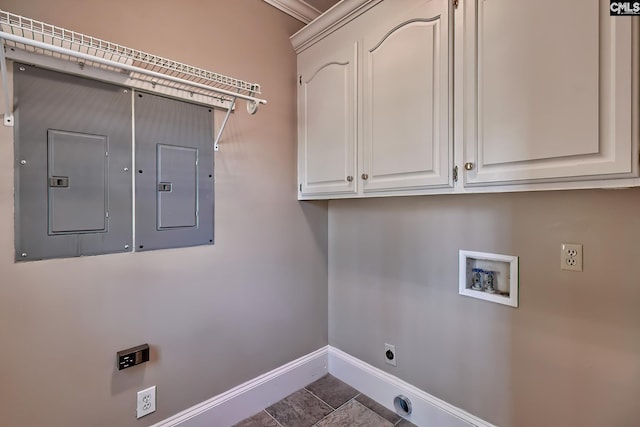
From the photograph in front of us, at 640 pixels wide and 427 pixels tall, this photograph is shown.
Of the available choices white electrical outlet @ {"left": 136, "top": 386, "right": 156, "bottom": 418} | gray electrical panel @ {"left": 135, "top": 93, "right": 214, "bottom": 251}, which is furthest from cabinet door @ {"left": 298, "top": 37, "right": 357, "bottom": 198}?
white electrical outlet @ {"left": 136, "top": 386, "right": 156, "bottom": 418}

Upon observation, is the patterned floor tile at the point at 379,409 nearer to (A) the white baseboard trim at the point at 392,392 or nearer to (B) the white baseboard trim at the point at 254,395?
(A) the white baseboard trim at the point at 392,392

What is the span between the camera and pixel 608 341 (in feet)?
3.62

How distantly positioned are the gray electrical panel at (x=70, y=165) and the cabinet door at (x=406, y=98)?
3.86ft

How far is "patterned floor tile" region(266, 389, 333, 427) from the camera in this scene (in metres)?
1.69

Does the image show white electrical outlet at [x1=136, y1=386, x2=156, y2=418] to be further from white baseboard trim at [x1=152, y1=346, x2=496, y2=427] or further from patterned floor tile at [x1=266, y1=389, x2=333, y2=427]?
patterned floor tile at [x1=266, y1=389, x2=333, y2=427]

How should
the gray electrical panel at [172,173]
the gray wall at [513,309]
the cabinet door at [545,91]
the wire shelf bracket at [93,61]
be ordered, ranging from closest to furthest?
the cabinet door at [545,91] → the wire shelf bracket at [93,61] → the gray wall at [513,309] → the gray electrical panel at [172,173]

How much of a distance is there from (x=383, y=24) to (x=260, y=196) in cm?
115

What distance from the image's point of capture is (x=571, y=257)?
3.84 feet

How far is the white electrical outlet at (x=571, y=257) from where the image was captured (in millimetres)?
1153

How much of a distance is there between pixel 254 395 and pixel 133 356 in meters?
0.79

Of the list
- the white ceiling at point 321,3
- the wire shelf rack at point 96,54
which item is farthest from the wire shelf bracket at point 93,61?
the white ceiling at point 321,3

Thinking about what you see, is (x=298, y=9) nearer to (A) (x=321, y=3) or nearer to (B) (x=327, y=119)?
(A) (x=321, y=3)

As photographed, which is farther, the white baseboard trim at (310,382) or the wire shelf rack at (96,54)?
the white baseboard trim at (310,382)

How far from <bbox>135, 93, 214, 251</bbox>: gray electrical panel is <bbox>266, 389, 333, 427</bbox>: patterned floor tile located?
3.77ft
